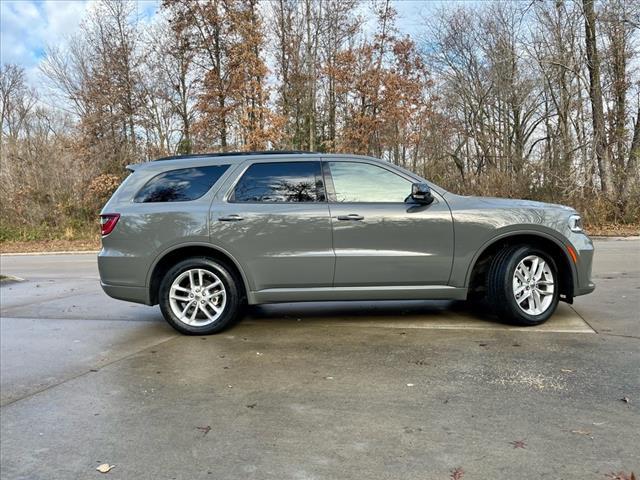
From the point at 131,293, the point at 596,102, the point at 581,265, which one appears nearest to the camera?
the point at 581,265

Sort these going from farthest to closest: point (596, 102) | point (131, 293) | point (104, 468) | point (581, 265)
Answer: point (596, 102) < point (131, 293) < point (581, 265) < point (104, 468)

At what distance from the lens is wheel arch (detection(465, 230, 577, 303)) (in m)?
5.19

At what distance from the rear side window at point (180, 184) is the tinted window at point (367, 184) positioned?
1.23 m

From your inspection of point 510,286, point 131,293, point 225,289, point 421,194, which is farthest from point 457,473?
point 131,293

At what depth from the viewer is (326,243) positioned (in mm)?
5176

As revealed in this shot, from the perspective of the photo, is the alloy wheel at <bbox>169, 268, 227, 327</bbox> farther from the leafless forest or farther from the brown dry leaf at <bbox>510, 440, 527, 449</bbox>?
the leafless forest

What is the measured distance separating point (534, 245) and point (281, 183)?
8.91ft

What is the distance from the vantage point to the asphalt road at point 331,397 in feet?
9.06

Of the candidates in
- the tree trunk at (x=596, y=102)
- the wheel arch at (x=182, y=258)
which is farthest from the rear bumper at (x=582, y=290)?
the tree trunk at (x=596, y=102)

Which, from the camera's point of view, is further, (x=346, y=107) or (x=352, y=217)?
(x=346, y=107)

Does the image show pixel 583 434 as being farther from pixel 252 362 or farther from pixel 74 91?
pixel 74 91

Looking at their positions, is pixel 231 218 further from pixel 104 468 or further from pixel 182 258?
pixel 104 468

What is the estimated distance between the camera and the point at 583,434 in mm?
2932

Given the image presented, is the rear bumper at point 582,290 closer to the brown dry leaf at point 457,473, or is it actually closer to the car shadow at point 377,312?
the car shadow at point 377,312
